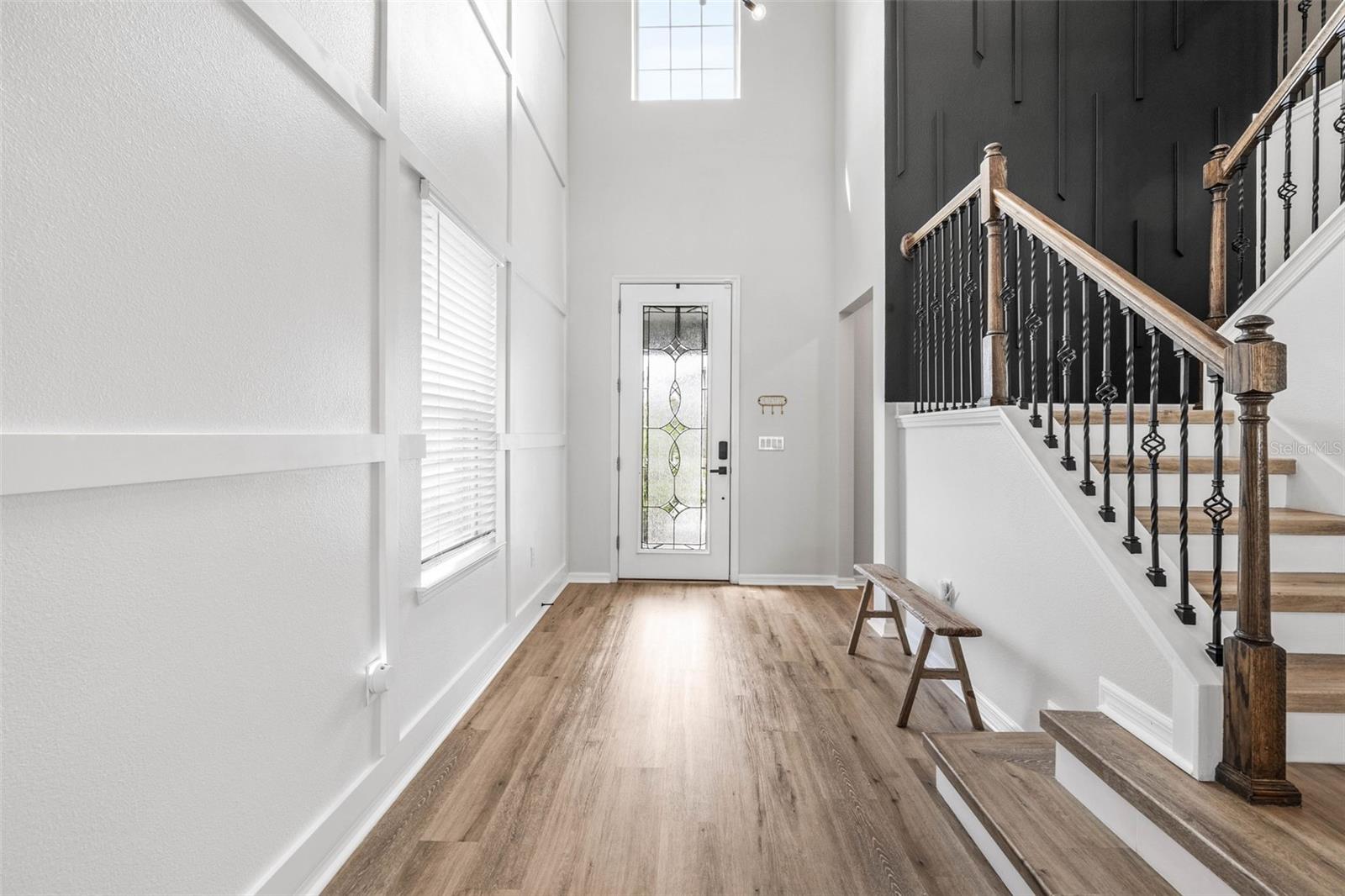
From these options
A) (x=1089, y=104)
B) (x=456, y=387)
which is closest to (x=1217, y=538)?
(x=456, y=387)

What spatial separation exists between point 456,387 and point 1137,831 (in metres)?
2.62

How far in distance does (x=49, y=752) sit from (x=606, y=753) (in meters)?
1.71

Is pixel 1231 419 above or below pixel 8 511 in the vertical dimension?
above

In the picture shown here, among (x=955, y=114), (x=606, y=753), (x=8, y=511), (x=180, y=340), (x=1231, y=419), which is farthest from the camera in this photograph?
(x=955, y=114)

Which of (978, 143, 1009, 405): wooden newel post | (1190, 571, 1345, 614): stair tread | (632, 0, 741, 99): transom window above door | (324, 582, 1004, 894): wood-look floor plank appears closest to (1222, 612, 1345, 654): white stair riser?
(1190, 571, 1345, 614): stair tread

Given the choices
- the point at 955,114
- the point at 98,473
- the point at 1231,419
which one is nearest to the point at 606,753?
the point at 98,473

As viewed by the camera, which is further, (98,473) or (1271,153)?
(1271,153)

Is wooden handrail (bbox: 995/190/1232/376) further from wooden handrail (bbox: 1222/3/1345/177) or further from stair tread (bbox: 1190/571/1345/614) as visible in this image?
wooden handrail (bbox: 1222/3/1345/177)

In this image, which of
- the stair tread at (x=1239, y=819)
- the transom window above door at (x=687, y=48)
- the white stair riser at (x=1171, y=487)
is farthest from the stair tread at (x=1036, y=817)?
the transom window above door at (x=687, y=48)

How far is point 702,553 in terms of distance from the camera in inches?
212

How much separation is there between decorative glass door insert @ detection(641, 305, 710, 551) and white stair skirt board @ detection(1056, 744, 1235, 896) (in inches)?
143

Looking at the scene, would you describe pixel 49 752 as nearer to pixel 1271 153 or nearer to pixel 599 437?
pixel 599 437

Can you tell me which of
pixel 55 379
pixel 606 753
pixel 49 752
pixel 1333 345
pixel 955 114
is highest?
pixel 955 114

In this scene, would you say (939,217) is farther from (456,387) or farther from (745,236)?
(456,387)
